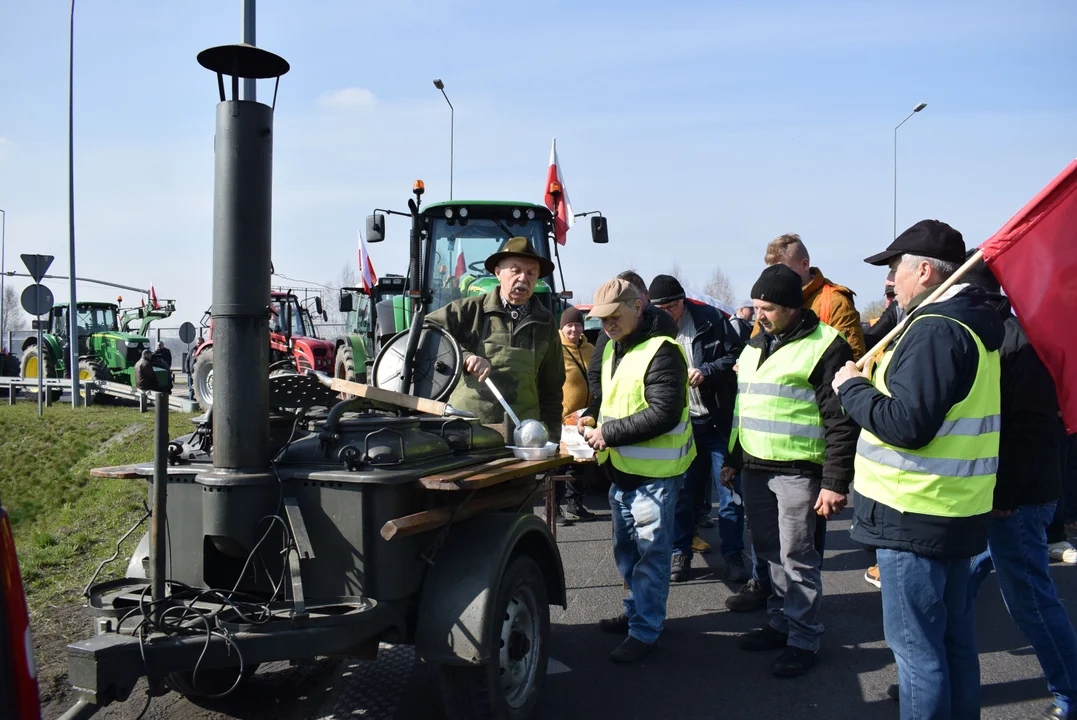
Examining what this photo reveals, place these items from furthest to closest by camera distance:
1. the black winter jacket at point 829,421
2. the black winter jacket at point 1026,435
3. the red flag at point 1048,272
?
the black winter jacket at point 829,421 < the black winter jacket at point 1026,435 < the red flag at point 1048,272

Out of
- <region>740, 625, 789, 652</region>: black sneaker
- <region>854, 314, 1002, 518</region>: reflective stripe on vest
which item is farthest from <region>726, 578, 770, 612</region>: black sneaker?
<region>854, 314, 1002, 518</region>: reflective stripe on vest

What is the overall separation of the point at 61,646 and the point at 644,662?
3.11 meters

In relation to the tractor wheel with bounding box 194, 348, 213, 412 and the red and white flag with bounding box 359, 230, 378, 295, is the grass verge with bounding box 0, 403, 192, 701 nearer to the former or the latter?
the tractor wheel with bounding box 194, 348, 213, 412

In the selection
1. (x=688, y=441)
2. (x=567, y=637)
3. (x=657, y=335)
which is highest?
(x=657, y=335)

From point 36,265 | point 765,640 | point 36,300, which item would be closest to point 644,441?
point 765,640

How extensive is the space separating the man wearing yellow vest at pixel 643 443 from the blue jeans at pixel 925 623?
144 cm

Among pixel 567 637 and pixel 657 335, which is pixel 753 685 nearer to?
pixel 567 637

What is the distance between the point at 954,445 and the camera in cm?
276

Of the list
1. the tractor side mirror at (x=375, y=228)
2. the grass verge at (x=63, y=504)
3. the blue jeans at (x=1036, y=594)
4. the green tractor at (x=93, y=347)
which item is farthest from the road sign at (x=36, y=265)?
the blue jeans at (x=1036, y=594)

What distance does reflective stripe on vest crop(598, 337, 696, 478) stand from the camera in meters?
4.24

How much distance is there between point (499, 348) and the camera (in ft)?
15.3

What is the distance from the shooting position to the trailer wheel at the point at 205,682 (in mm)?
3346

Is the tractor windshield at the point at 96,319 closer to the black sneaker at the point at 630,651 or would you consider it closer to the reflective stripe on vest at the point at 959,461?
the black sneaker at the point at 630,651

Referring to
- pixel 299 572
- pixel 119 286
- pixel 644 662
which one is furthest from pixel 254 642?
pixel 119 286
